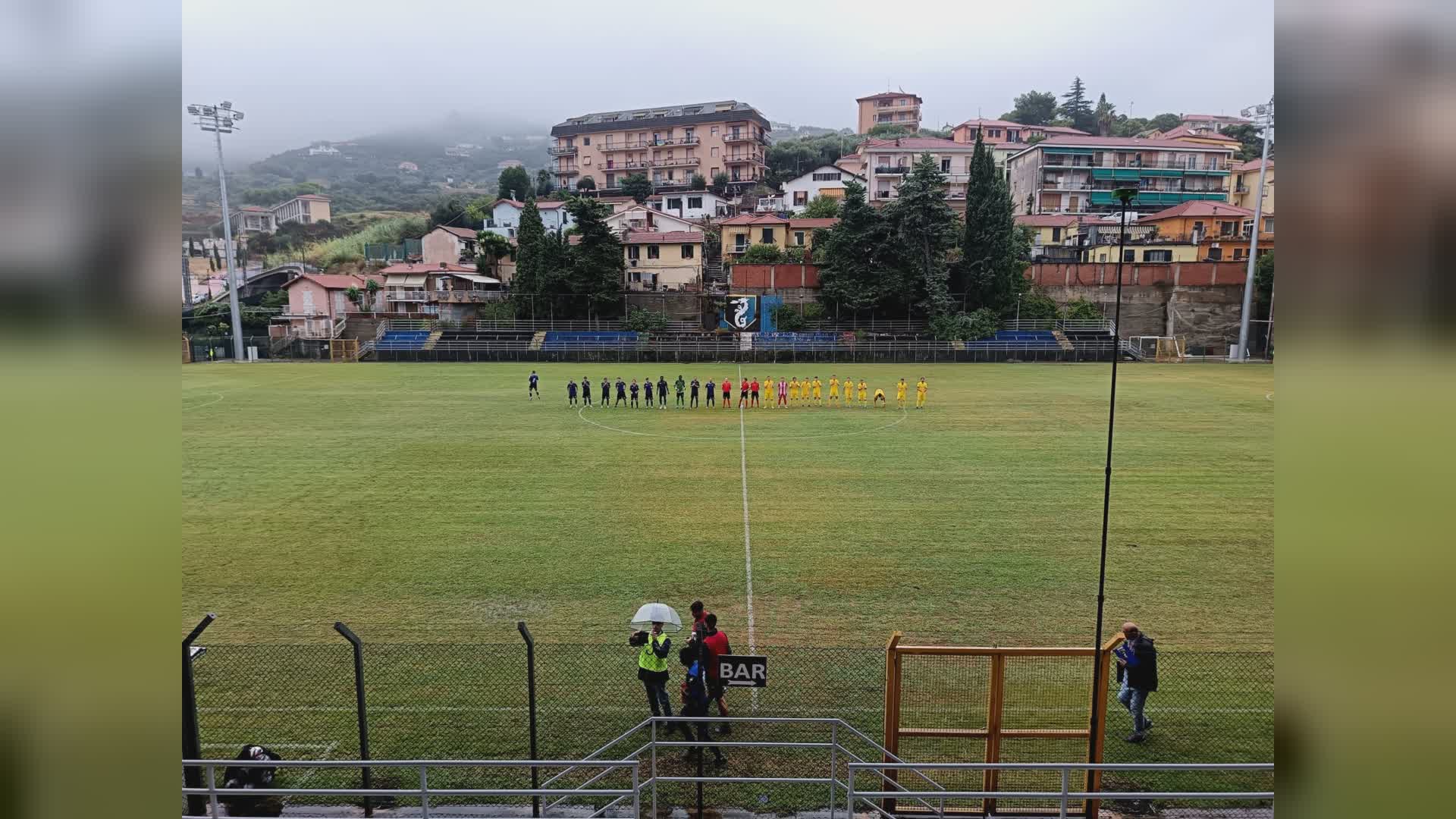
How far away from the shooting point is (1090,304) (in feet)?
201

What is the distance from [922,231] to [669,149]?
5543cm

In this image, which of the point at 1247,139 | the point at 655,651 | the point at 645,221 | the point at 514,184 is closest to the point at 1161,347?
the point at 645,221

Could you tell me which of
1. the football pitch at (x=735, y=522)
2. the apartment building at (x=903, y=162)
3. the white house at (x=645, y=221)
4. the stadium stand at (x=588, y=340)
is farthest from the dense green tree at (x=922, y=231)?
the football pitch at (x=735, y=522)

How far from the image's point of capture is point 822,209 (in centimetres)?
7994

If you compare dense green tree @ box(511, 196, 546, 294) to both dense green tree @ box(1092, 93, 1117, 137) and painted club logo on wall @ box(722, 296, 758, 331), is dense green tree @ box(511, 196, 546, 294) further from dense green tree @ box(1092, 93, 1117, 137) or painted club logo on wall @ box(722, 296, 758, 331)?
dense green tree @ box(1092, 93, 1117, 137)

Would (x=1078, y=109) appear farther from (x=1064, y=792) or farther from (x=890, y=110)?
(x=1064, y=792)

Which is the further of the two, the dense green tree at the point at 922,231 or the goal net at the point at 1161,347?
the dense green tree at the point at 922,231

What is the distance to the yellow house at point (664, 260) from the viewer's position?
218 feet

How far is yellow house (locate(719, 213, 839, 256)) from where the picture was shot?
233 ft

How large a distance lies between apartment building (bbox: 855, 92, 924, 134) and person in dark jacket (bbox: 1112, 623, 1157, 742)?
14373 cm

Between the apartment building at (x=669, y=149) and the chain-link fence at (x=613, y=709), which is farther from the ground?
the apartment building at (x=669, y=149)

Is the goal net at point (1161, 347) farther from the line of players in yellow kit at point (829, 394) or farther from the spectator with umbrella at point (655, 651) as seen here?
the spectator with umbrella at point (655, 651)

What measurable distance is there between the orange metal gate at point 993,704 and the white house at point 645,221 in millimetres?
66165
